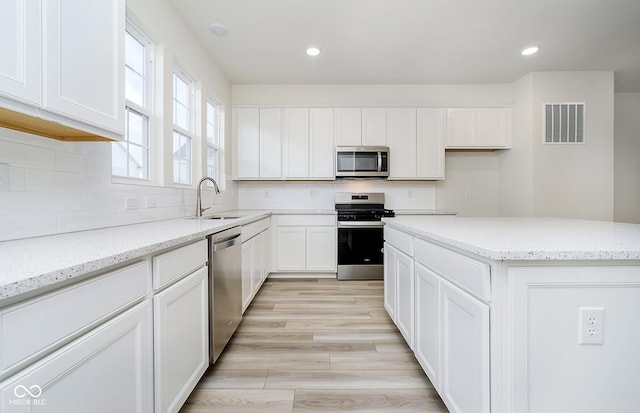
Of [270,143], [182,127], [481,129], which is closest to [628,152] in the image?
[481,129]

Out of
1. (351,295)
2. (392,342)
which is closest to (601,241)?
(392,342)

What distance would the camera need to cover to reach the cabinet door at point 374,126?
409 cm

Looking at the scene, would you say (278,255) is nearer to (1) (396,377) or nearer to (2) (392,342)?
A: (2) (392,342)

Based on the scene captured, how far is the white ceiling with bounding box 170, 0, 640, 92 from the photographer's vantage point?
2.50 m

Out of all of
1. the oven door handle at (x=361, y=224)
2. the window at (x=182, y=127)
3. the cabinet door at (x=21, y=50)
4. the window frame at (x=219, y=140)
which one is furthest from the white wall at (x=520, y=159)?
the cabinet door at (x=21, y=50)

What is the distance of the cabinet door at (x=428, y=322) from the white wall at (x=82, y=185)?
187 centimetres

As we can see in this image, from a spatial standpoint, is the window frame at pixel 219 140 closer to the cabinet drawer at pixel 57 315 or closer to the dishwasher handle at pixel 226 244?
the dishwasher handle at pixel 226 244

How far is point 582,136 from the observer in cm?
387

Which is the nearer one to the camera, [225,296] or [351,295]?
[225,296]

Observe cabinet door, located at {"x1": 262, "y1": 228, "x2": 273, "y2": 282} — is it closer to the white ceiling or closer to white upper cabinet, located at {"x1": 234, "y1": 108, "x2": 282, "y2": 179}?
white upper cabinet, located at {"x1": 234, "y1": 108, "x2": 282, "y2": 179}

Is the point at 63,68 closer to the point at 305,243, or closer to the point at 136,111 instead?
the point at 136,111

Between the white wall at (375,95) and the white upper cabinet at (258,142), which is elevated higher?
the white wall at (375,95)

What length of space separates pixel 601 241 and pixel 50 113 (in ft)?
6.88

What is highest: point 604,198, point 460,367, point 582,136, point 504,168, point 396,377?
point 582,136
